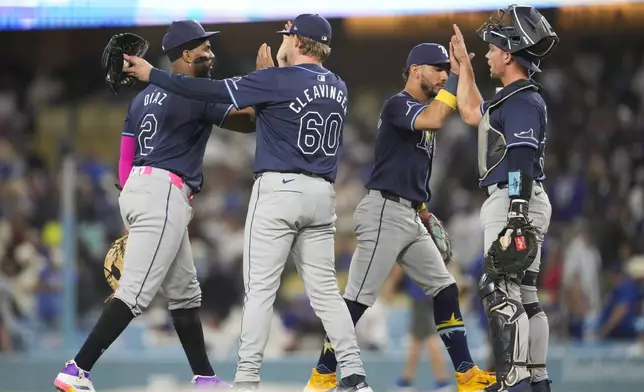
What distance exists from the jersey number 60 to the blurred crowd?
5.83 meters

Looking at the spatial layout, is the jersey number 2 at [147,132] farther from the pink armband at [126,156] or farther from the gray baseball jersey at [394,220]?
the gray baseball jersey at [394,220]

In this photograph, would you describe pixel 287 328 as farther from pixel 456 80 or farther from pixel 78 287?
pixel 456 80

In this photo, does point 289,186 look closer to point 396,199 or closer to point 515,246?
point 396,199

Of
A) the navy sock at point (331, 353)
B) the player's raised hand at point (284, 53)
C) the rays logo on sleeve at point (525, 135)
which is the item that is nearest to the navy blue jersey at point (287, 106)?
the player's raised hand at point (284, 53)

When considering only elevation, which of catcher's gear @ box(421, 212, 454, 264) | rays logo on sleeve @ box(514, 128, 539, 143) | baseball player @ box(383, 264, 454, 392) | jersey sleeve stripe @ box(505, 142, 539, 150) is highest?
rays logo on sleeve @ box(514, 128, 539, 143)

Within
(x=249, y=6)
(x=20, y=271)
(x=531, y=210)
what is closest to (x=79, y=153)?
(x=20, y=271)

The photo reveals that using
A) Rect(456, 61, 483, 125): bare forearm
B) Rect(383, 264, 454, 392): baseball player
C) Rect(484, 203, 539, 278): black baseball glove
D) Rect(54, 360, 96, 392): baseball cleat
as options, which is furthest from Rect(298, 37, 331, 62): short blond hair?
Rect(383, 264, 454, 392): baseball player

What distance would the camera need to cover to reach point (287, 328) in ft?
40.5

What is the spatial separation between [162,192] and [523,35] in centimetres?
225

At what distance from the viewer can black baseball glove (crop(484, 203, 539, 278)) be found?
18.2 ft

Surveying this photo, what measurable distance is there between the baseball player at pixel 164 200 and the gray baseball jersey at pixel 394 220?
34.4 inches

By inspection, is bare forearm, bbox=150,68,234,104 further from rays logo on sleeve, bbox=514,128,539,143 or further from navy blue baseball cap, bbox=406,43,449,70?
rays logo on sleeve, bbox=514,128,539,143

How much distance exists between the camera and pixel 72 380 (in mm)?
5727

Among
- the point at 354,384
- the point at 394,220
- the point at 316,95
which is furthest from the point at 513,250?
the point at 316,95
